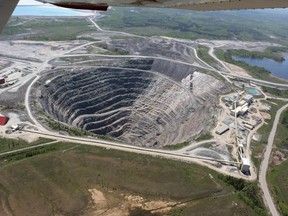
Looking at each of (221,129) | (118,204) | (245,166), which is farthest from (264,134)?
(118,204)

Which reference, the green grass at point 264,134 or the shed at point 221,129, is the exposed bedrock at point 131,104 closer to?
the shed at point 221,129

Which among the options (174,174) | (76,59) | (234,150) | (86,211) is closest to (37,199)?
(86,211)

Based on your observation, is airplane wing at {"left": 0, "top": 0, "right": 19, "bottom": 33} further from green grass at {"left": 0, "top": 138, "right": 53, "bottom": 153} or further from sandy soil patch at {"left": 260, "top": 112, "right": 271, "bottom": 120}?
sandy soil patch at {"left": 260, "top": 112, "right": 271, "bottom": 120}

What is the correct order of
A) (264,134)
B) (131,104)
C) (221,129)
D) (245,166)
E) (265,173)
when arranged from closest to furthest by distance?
(245,166), (265,173), (221,129), (264,134), (131,104)

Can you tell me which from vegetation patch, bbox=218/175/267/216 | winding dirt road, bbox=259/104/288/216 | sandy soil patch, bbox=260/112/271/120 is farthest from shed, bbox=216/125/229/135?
vegetation patch, bbox=218/175/267/216

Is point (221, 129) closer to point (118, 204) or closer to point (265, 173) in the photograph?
point (265, 173)

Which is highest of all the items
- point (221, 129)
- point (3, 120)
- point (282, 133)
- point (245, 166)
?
point (3, 120)
